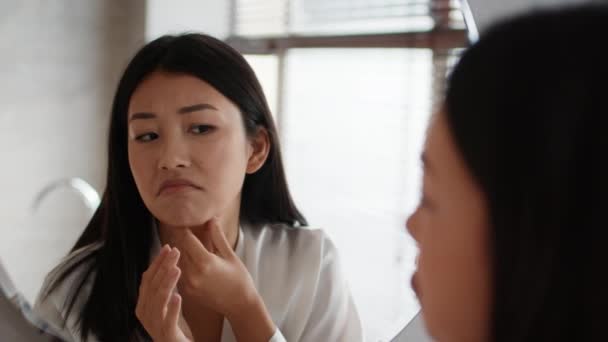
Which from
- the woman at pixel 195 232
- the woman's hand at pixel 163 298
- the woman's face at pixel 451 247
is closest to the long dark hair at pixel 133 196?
the woman at pixel 195 232

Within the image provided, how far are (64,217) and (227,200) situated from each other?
212 mm

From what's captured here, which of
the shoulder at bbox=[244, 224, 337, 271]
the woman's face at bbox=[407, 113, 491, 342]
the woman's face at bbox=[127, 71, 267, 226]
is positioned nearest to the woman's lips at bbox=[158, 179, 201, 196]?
the woman's face at bbox=[127, 71, 267, 226]

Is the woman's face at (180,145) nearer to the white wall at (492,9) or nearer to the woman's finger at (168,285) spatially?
the woman's finger at (168,285)

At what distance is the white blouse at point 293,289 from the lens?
1.63ft

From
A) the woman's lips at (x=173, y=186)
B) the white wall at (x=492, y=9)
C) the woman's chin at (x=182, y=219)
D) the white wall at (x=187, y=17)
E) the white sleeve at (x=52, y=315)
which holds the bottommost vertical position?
the white sleeve at (x=52, y=315)

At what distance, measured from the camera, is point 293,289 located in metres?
0.50

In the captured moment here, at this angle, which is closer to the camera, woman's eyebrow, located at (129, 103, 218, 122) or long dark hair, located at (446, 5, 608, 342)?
long dark hair, located at (446, 5, 608, 342)

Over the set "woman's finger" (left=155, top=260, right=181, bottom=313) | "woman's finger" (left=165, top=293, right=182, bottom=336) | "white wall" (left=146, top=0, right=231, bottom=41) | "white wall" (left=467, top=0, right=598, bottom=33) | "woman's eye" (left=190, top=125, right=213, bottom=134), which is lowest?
"woman's finger" (left=165, top=293, right=182, bottom=336)

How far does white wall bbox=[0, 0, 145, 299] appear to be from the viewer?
21.7 inches

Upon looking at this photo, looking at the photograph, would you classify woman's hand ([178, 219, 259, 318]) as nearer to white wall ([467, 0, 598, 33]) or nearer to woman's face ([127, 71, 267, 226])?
woman's face ([127, 71, 267, 226])

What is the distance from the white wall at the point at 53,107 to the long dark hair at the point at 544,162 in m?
0.42

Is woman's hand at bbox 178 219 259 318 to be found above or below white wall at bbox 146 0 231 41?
below

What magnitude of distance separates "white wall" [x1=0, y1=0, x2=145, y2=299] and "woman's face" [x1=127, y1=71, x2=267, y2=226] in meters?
0.14

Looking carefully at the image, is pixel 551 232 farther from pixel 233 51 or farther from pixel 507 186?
pixel 233 51
